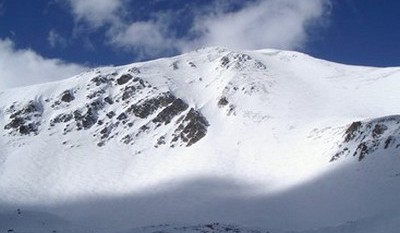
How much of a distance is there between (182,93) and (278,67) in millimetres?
23628

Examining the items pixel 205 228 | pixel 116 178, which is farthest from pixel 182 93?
pixel 205 228

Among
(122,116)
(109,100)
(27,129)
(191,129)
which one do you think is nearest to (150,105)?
(122,116)

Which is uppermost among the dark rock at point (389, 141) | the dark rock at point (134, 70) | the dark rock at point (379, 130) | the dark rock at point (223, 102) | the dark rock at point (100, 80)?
the dark rock at point (134, 70)

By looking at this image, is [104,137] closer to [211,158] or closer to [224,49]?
[211,158]

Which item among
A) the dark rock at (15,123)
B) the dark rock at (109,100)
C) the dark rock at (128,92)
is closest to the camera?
the dark rock at (15,123)

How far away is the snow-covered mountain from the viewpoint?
53.7m

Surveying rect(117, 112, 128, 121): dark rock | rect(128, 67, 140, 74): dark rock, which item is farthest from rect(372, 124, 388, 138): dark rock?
rect(128, 67, 140, 74): dark rock

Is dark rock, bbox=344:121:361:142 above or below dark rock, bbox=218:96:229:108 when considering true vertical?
below

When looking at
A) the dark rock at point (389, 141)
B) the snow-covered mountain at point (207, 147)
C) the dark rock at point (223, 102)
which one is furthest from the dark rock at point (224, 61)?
the dark rock at point (389, 141)

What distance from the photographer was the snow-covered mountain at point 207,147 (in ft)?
176

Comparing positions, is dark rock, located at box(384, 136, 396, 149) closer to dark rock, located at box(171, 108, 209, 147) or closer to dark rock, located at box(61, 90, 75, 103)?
dark rock, located at box(171, 108, 209, 147)

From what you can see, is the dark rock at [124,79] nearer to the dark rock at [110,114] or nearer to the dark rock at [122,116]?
the dark rock at [110,114]

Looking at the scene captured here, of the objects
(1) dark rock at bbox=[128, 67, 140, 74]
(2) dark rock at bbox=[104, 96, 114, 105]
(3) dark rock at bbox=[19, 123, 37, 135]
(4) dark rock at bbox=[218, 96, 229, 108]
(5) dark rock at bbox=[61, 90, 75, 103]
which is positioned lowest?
(3) dark rock at bbox=[19, 123, 37, 135]

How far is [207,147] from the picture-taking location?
8225 cm
